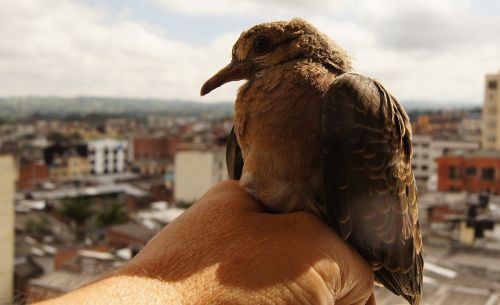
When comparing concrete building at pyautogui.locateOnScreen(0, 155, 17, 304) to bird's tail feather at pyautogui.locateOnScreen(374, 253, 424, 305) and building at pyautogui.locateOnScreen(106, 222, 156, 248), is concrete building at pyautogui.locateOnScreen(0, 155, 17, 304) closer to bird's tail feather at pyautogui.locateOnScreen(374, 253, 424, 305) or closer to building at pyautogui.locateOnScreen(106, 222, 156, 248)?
building at pyautogui.locateOnScreen(106, 222, 156, 248)

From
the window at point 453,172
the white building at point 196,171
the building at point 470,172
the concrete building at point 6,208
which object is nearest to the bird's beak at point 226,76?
the concrete building at point 6,208

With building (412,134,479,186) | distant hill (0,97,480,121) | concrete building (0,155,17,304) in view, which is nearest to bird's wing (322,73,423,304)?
concrete building (0,155,17,304)

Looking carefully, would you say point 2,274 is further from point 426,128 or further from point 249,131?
point 426,128

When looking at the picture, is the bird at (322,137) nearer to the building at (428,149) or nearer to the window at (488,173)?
the window at (488,173)

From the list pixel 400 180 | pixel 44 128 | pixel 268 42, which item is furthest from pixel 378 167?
pixel 44 128

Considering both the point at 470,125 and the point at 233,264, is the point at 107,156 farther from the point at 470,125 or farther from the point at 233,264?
the point at 233,264

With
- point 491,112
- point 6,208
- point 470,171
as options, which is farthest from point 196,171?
point 491,112
